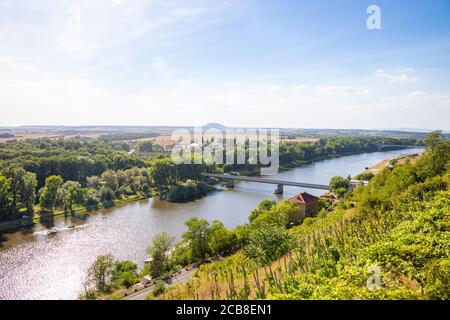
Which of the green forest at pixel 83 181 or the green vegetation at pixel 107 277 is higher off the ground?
the green forest at pixel 83 181

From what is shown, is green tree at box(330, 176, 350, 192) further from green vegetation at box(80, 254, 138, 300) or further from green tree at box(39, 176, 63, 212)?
green tree at box(39, 176, 63, 212)

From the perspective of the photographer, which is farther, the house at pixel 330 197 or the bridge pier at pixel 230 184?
the bridge pier at pixel 230 184

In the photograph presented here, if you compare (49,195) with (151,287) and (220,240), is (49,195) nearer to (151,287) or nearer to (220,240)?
(220,240)

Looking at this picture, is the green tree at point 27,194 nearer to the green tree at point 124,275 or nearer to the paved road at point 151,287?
the green tree at point 124,275

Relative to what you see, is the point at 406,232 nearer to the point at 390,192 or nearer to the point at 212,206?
the point at 390,192

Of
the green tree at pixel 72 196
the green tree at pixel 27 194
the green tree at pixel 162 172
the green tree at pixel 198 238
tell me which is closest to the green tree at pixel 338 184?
the green tree at pixel 198 238

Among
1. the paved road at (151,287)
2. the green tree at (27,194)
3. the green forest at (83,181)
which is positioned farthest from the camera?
the green forest at (83,181)

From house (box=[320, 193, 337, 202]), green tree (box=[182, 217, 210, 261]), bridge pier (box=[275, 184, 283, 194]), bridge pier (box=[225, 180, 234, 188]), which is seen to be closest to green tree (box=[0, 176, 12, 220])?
green tree (box=[182, 217, 210, 261])
